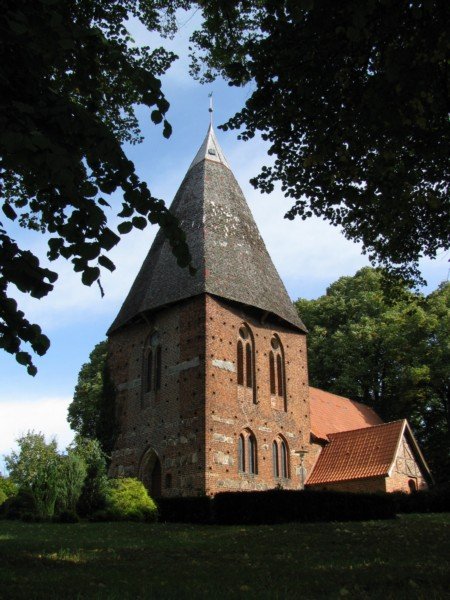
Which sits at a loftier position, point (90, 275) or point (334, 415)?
point (334, 415)

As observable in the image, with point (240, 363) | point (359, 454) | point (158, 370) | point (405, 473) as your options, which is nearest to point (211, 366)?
point (240, 363)

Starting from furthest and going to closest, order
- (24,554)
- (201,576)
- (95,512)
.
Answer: (95,512) → (24,554) → (201,576)

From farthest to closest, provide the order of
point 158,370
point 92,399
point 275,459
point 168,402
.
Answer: point 92,399 → point 158,370 → point 275,459 → point 168,402

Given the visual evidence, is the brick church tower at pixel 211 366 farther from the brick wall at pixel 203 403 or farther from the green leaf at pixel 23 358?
the green leaf at pixel 23 358

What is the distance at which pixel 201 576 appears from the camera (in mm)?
8156

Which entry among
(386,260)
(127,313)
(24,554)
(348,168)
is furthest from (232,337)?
(24,554)

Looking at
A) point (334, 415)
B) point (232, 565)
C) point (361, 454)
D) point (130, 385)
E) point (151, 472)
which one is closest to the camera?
point (232, 565)

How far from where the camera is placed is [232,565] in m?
9.24

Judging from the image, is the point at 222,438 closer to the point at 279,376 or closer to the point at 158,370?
the point at 158,370

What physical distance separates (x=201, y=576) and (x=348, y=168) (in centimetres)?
764

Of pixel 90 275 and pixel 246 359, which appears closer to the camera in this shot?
pixel 90 275

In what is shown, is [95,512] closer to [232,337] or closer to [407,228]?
[232,337]

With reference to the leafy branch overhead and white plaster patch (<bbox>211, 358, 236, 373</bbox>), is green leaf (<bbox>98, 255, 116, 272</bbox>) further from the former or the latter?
white plaster patch (<bbox>211, 358, 236, 373</bbox>)

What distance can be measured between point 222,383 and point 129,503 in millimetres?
6031
